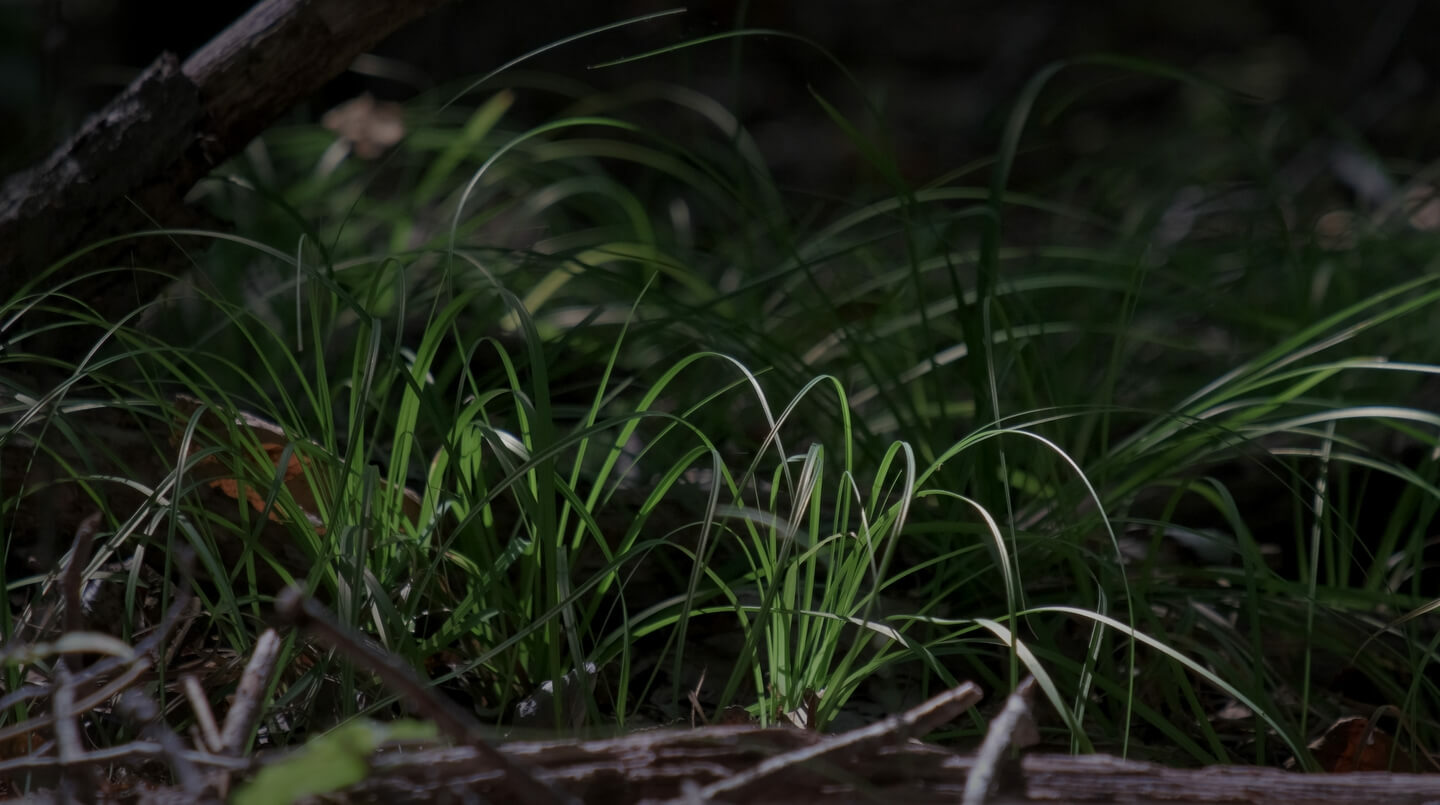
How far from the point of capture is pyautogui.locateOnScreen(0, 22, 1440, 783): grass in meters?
0.99

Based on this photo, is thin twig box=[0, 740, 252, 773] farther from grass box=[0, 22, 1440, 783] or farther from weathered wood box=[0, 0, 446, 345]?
weathered wood box=[0, 0, 446, 345]

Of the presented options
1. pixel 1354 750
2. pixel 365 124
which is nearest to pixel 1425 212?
pixel 1354 750

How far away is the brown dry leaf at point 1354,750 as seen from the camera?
3.51 feet

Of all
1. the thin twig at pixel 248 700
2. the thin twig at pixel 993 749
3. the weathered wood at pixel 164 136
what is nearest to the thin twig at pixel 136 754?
the thin twig at pixel 248 700

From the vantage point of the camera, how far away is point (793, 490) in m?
1.00

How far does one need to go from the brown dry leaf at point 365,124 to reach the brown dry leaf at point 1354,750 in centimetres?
179

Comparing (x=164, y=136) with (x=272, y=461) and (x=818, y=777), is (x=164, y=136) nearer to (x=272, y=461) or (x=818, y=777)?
(x=272, y=461)

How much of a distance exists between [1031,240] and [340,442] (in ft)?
7.86

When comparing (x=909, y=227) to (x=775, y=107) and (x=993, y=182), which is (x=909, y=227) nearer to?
(x=993, y=182)

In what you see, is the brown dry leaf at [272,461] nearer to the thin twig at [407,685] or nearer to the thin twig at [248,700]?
the thin twig at [248,700]

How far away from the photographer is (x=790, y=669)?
1006 mm

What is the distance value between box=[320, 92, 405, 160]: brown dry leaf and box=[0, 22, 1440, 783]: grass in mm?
251

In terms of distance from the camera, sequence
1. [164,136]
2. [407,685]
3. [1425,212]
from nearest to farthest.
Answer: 1. [407,685]
2. [164,136]
3. [1425,212]

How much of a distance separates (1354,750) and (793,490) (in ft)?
1.93
